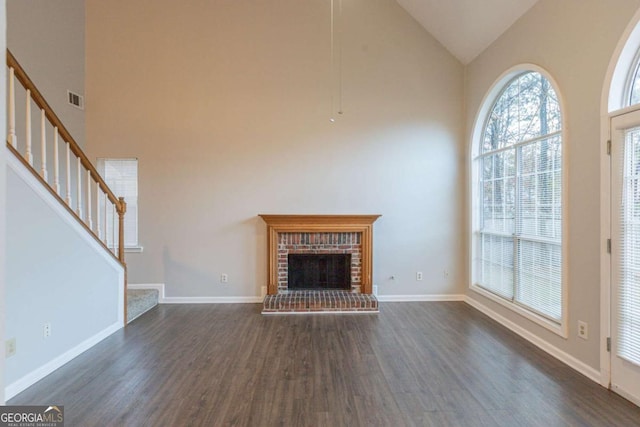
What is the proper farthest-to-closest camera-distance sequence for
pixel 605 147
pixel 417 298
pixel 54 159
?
pixel 417 298 < pixel 54 159 < pixel 605 147

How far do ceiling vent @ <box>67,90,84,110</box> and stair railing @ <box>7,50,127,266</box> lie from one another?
0.42 metres

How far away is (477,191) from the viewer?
14.6 ft

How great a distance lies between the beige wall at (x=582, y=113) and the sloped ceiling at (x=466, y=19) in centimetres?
40

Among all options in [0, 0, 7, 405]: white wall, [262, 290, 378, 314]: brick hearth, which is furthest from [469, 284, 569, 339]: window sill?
[0, 0, 7, 405]: white wall

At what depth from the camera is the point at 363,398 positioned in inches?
87.4

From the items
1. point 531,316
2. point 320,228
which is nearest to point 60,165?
point 320,228

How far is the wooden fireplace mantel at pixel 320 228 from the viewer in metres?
4.44

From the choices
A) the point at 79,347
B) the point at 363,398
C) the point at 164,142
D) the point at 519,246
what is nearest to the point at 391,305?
the point at 519,246

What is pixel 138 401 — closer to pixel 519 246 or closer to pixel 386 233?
pixel 386 233

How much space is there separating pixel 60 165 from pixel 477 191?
5.83 m

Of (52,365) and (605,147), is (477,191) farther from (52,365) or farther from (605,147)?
(52,365)

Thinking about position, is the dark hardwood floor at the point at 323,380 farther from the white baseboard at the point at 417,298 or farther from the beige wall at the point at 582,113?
the white baseboard at the point at 417,298

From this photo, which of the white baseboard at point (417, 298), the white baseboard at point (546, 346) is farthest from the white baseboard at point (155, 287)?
the white baseboard at point (546, 346)

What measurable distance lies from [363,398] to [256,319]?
6.64ft
